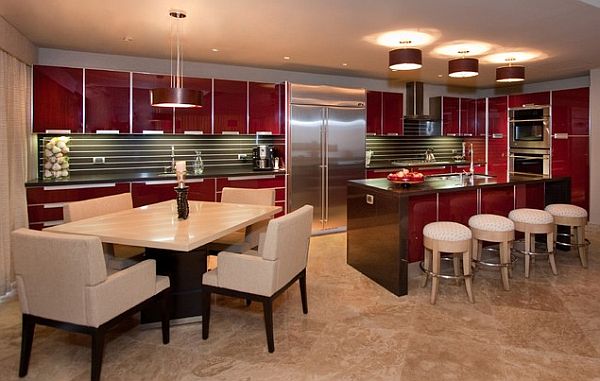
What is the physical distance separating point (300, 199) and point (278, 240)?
3.18 metres

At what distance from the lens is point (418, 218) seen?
3760 millimetres

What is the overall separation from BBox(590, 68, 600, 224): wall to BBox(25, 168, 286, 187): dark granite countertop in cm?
471

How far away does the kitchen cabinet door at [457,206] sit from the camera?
389 centimetres

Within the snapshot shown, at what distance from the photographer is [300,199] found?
5605 mm

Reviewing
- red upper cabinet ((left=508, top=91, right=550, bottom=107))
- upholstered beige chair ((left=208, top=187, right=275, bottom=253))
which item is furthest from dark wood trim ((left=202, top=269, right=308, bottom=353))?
red upper cabinet ((left=508, top=91, right=550, bottom=107))

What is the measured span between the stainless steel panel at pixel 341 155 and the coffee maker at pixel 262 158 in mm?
819

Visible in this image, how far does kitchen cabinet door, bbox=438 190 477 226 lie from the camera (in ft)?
12.8

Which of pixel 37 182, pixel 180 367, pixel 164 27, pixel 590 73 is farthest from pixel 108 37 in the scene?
pixel 590 73

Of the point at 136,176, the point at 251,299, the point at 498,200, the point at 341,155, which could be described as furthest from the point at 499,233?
the point at 136,176

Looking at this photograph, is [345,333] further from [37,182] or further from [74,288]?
[37,182]

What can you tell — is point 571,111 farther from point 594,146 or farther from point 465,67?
point 465,67

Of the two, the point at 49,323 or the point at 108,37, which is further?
the point at 108,37

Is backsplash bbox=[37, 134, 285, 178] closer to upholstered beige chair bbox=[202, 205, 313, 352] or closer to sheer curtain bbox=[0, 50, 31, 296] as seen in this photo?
sheer curtain bbox=[0, 50, 31, 296]

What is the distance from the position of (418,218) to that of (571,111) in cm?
428
